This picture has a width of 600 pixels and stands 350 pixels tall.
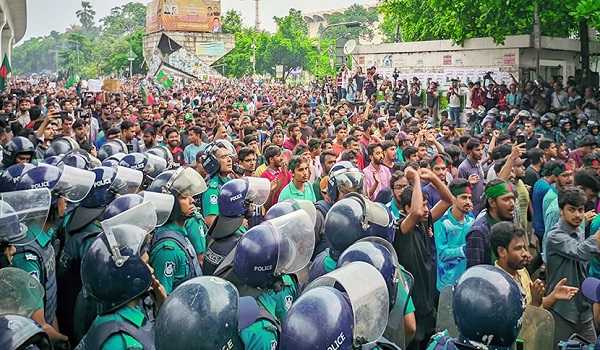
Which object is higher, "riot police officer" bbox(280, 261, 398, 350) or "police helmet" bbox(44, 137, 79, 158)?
"police helmet" bbox(44, 137, 79, 158)

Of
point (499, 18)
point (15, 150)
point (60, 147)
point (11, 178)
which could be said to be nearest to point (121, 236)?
point (11, 178)

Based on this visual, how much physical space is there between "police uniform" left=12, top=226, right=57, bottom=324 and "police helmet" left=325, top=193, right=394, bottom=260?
6.48 feet

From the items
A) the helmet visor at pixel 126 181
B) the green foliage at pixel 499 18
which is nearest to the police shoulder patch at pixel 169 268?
the helmet visor at pixel 126 181

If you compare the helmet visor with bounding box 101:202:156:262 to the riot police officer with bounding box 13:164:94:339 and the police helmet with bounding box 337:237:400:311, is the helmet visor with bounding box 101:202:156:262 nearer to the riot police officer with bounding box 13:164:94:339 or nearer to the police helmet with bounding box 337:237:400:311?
the riot police officer with bounding box 13:164:94:339

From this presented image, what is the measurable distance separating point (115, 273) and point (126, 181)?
274 centimetres

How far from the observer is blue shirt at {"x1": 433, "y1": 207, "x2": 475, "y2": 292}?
217 inches

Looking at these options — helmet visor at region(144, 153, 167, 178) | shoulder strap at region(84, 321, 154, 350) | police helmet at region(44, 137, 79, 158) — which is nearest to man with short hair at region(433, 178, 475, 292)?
shoulder strap at region(84, 321, 154, 350)

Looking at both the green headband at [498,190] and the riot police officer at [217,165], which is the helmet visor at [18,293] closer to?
the riot police officer at [217,165]

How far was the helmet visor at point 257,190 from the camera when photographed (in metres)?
5.63

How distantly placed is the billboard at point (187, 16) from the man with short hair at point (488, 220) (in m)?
84.8

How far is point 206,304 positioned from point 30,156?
16.6 ft

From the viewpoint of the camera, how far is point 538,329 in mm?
3967

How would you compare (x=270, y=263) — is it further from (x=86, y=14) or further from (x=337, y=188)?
(x=86, y=14)

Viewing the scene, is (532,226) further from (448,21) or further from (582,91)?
(448,21)
